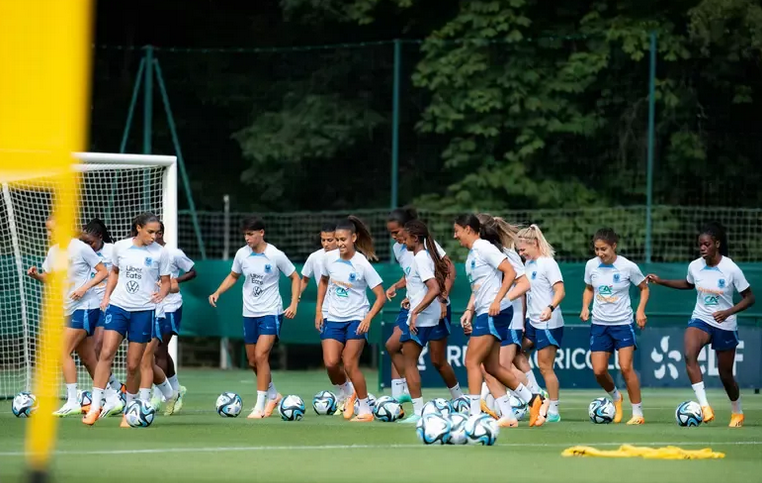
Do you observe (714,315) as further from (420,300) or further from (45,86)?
(45,86)

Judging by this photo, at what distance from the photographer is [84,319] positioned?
47.5ft

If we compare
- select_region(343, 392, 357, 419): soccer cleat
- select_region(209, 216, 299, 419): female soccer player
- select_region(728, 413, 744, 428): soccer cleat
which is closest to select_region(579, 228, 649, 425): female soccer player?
select_region(728, 413, 744, 428): soccer cleat

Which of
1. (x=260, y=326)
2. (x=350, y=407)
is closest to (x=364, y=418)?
(x=350, y=407)

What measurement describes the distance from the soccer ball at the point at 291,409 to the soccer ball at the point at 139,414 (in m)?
1.58

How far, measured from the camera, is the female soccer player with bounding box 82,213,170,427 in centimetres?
1316

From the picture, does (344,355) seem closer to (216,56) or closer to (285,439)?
(285,439)

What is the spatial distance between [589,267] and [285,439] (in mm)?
4253

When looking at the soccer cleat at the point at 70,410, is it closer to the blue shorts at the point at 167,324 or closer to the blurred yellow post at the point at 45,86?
the blue shorts at the point at 167,324

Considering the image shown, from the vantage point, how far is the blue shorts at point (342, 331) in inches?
547

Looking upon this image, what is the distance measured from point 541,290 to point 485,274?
2.21 m

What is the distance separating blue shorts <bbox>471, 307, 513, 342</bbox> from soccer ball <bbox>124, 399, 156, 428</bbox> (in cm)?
295

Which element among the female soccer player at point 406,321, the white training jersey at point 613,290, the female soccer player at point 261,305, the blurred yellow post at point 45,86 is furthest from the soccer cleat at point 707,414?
the blurred yellow post at point 45,86

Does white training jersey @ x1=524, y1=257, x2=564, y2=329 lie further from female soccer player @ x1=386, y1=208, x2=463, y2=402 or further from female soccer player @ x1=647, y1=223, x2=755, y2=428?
female soccer player @ x1=647, y1=223, x2=755, y2=428

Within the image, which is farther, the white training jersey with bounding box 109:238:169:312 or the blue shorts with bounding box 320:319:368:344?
the blue shorts with bounding box 320:319:368:344
